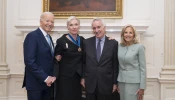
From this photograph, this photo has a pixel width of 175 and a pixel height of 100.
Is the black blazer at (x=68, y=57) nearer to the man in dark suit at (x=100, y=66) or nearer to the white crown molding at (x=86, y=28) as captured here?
the man in dark suit at (x=100, y=66)

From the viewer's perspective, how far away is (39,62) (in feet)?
11.1

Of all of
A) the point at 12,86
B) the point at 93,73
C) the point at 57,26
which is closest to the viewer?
the point at 93,73

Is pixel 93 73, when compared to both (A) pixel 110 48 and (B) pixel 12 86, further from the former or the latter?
(B) pixel 12 86

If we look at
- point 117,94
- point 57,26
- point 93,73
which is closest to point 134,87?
point 117,94

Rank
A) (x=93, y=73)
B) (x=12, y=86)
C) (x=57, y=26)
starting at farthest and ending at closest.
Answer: (x=12, y=86) < (x=57, y=26) < (x=93, y=73)

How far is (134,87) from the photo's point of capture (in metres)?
3.47

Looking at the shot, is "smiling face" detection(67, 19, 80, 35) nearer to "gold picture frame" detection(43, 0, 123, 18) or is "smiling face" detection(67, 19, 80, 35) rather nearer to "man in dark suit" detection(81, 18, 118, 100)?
"man in dark suit" detection(81, 18, 118, 100)

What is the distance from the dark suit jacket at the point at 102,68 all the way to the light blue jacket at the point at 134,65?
121 millimetres

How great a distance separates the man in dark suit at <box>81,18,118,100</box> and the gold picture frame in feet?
6.38

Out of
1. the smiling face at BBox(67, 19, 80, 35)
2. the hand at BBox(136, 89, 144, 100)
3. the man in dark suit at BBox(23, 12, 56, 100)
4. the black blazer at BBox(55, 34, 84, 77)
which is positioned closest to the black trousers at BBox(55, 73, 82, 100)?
the black blazer at BBox(55, 34, 84, 77)

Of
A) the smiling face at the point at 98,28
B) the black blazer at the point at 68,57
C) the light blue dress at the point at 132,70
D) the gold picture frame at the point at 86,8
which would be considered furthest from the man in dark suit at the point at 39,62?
the gold picture frame at the point at 86,8

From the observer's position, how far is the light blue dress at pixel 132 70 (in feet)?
11.3

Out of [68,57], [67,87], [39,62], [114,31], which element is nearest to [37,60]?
[39,62]

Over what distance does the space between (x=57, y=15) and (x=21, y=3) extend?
2.81 ft
